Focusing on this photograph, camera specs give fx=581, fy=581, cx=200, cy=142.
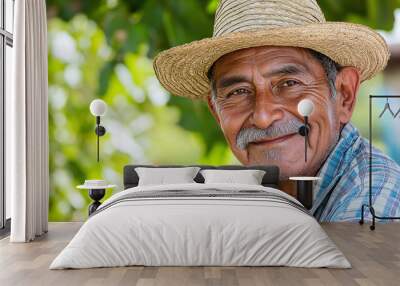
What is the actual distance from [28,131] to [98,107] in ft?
3.58

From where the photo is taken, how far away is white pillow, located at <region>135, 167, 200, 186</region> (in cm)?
603

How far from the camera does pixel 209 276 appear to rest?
369 cm

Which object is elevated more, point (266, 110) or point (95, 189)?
point (266, 110)

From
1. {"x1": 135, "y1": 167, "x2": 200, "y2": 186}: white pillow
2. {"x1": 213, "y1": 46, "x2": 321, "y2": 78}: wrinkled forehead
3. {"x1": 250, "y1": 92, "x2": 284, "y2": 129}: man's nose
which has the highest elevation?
{"x1": 213, "y1": 46, "x2": 321, "y2": 78}: wrinkled forehead

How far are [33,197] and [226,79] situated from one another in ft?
7.82

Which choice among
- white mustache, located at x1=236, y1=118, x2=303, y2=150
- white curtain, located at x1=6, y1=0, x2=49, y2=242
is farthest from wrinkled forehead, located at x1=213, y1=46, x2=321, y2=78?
white curtain, located at x1=6, y1=0, x2=49, y2=242

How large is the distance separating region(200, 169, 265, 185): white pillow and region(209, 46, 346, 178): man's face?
0.41m

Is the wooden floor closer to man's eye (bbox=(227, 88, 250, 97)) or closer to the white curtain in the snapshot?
the white curtain

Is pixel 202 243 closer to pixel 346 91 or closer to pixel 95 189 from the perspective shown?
pixel 95 189

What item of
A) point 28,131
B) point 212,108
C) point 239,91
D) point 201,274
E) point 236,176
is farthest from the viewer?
point 212,108

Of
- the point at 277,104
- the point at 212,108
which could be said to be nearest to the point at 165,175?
the point at 212,108

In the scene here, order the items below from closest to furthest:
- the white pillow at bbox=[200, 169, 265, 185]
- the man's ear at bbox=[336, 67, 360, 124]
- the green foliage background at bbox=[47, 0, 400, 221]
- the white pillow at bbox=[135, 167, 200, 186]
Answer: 1. the white pillow at bbox=[200, 169, 265, 185]
2. the white pillow at bbox=[135, 167, 200, 186]
3. the man's ear at bbox=[336, 67, 360, 124]
4. the green foliage background at bbox=[47, 0, 400, 221]

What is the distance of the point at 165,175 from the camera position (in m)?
6.08

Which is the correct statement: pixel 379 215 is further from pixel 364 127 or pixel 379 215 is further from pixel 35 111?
pixel 35 111
